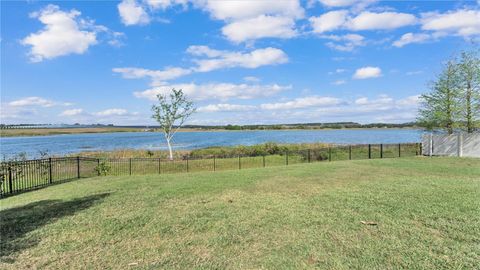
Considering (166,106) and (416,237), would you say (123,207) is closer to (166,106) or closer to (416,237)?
(416,237)

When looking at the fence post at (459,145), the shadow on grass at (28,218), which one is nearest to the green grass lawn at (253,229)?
the shadow on grass at (28,218)

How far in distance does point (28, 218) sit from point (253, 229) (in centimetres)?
443

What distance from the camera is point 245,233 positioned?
4836 mm

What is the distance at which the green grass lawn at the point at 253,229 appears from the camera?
12.7ft

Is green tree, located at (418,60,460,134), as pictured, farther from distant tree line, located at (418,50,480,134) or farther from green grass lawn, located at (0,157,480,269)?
green grass lawn, located at (0,157,480,269)

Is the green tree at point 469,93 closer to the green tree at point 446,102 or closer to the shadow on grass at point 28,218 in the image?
the green tree at point 446,102

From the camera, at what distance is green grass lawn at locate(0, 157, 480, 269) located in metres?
3.86

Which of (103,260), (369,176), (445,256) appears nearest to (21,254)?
(103,260)

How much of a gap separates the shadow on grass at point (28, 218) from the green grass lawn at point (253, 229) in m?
0.02

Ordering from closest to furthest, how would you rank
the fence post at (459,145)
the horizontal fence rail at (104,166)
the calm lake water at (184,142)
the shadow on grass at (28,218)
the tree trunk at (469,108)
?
the shadow on grass at (28,218), the horizontal fence rail at (104,166), the fence post at (459,145), the tree trunk at (469,108), the calm lake water at (184,142)

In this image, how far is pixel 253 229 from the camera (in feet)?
16.5

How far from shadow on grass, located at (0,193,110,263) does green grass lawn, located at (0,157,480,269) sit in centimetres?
2

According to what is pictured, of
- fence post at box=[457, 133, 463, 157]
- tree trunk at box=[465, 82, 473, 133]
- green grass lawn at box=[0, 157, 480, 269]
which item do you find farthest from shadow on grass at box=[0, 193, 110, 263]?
tree trunk at box=[465, 82, 473, 133]

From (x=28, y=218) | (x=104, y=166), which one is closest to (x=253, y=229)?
(x=28, y=218)
